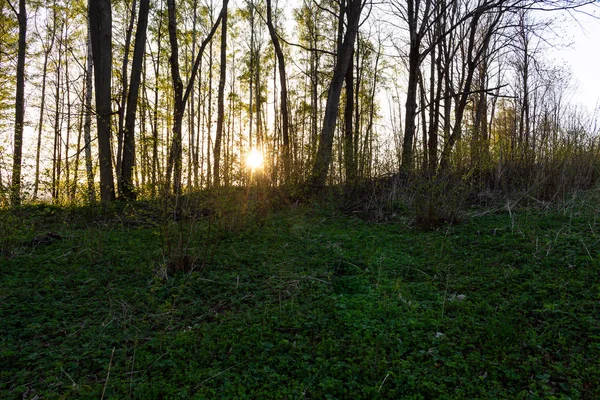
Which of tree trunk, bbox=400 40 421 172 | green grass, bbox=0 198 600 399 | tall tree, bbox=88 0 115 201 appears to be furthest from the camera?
tall tree, bbox=88 0 115 201

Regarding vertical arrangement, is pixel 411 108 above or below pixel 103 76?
below

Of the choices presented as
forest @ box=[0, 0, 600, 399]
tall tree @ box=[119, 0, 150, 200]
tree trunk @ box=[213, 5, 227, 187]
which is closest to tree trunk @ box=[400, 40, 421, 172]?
forest @ box=[0, 0, 600, 399]

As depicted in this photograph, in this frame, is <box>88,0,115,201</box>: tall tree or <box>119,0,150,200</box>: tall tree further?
<box>119,0,150,200</box>: tall tree

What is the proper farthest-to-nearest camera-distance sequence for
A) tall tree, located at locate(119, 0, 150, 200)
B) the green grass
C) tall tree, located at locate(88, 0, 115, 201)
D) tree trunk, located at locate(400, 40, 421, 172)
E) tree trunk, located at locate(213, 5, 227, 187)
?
tall tree, located at locate(119, 0, 150, 200) < tall tree, located at locate(88, 0, 115, 201) < tree trunk, located at locate(400, 40, 421, 172) < tree trunk, located at locate(213, 5, 227, 187) < the green grass

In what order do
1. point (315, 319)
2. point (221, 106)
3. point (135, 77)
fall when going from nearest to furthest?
point (315, 319)
point (135, 77)
point (221, 106)

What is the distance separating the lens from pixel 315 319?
2297mm

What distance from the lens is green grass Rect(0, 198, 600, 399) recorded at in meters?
1.66

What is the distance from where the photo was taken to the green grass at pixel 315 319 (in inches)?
65.5

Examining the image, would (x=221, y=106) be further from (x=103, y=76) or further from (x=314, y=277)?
(x=314, y=277)

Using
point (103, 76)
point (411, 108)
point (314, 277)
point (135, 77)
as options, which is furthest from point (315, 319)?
point (135, 77)

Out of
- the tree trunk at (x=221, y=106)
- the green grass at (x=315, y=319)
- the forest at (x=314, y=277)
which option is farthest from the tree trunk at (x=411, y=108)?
the tree trunk at (x=221, y=106)

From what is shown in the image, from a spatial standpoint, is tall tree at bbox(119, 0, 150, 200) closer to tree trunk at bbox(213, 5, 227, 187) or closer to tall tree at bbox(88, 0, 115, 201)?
tall tree at bbox(88, 0, 115, 201)

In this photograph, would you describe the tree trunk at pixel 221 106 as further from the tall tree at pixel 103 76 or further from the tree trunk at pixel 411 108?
the tree trunk at pixel 411 108

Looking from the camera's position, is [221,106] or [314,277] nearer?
[314,277]
